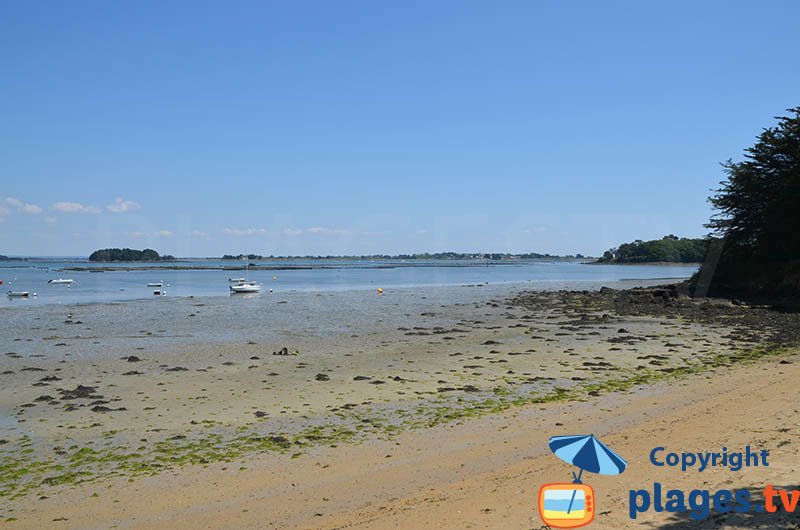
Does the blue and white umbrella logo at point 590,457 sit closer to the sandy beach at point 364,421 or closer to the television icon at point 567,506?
the television icon at point 567,506

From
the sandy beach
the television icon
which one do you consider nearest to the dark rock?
the sandy beach

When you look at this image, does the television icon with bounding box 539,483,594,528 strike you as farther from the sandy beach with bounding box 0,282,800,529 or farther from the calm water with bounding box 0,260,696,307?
the calm water with bounding box 0,260,696,307

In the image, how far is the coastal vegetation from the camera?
44844 mm

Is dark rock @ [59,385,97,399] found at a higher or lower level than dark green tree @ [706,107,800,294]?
lower

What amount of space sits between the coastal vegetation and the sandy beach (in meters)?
18.4

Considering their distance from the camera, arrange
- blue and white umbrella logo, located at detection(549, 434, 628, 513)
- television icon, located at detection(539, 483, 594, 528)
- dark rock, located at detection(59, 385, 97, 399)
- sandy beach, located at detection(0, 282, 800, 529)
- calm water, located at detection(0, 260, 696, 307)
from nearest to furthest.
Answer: television icon, located at detection(539, 483, 594, 528)
blue and white umbrella logo, located at detection(549, 434, 628, 513)
sandy beach, located at detection(0, 282, 800, 529)
dark rock, located at detection(59, 385, 97, 399)
calm water, located at detection(0, 260, 696, 307)

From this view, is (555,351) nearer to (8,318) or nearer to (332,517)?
(332,517)

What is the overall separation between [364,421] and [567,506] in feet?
21.6

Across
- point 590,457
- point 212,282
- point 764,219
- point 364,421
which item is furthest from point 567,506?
point 212,282

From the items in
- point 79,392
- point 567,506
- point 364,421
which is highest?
point 567,506

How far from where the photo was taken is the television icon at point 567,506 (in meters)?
6.75

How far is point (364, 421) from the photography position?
514 inches

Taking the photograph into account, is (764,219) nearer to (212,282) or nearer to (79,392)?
(79,392)

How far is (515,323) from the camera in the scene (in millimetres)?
34375
